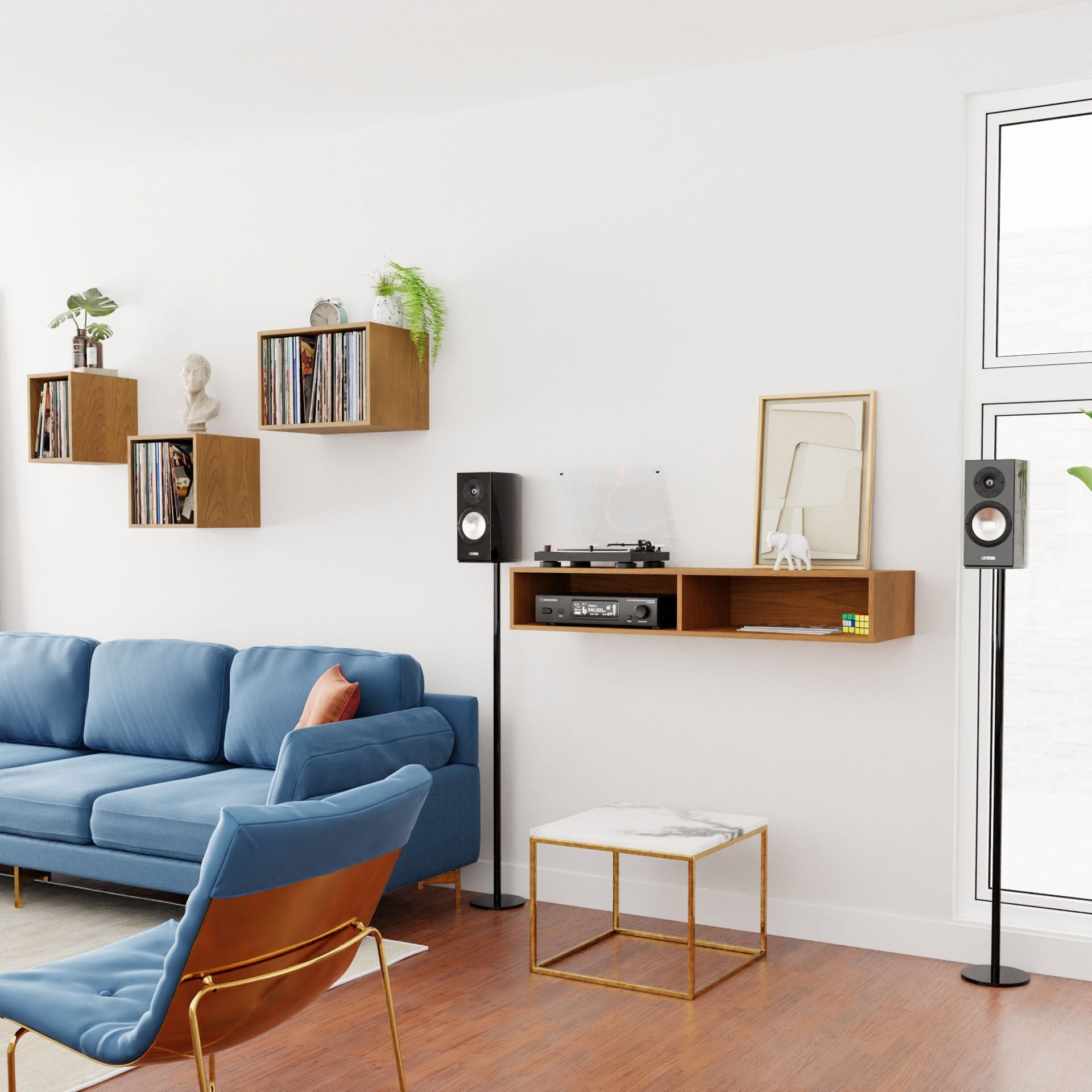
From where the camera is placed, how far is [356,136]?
4.89m

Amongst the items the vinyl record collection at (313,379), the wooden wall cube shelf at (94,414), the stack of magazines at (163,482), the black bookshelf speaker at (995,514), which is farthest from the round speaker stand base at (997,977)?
the wooden wall cube shelf at (94,414)

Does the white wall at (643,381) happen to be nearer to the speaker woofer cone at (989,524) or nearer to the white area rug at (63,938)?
the speaker woofer cone at (989,524)

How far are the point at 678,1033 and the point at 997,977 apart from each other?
3.38ft

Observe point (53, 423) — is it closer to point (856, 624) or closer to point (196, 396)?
point (196, 396)

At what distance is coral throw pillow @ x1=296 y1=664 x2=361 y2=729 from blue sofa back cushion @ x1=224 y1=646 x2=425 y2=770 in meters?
0.12

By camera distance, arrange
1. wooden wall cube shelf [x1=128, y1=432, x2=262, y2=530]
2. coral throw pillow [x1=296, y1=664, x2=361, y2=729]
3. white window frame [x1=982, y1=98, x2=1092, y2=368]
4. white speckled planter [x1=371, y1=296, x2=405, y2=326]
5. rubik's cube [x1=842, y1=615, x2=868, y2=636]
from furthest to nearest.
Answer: wooden wall cube shelf [x1=128, y1=432, x2=262, y2=530] → white speckled planter [x1=371, y1=296, x2=405, y2=326] → coral throw pillow [x1=296, y1=664, x2=361, y2=729] → white window frame [x1=982, y1=98, x2=1092, y2=368] → rubik's cube [x1=842, y1=615, x2=868, y2=636]

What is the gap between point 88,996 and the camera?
235 centimetres

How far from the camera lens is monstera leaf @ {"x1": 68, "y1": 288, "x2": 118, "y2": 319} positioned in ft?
17.5

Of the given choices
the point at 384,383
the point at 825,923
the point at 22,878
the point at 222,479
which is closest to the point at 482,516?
the point at 384,383

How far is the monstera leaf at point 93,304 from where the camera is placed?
211 inches

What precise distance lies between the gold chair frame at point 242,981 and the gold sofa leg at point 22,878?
1935mm

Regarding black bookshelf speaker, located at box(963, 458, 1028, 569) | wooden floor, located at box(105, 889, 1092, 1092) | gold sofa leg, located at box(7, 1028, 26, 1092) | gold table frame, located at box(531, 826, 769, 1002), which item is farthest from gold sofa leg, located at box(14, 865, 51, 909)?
black bookshelf speaker, located at box(963, 458, 1028, 569)

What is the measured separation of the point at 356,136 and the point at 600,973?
3295 mm

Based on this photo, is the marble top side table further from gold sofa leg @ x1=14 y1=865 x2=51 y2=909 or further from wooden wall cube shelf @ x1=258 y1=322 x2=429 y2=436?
gold sofa leg @ x1=14 y1=865 x2=51 y2=909
